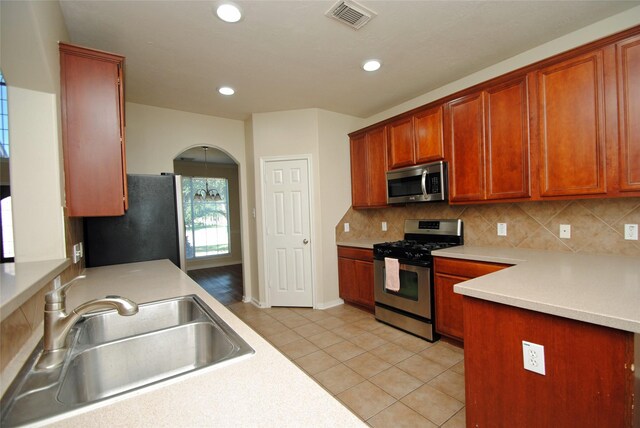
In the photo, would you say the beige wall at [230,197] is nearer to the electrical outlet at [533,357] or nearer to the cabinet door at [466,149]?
the cabinet door at [466,149]

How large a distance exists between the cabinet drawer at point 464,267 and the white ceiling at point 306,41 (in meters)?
1.83

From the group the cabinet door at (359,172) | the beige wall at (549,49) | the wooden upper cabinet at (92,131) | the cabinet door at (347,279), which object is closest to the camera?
the wooden upper cabinet at (92,131)

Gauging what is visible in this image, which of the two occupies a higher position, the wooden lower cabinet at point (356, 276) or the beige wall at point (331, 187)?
the beige wall at point (331, 187)

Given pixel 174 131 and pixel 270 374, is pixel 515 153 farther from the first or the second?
pixel 174 131

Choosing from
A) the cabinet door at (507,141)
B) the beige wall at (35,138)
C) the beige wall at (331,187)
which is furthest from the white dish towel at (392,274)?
the beige wall at (35,138)

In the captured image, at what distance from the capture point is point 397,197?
3.34 meters

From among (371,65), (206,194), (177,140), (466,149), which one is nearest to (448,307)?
(466,149)

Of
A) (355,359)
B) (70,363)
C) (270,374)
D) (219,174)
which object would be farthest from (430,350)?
(219,174)

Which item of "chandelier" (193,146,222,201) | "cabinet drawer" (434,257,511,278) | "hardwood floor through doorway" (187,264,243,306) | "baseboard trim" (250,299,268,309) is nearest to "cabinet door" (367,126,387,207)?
"cabinet drawer" (434,257,511,278)

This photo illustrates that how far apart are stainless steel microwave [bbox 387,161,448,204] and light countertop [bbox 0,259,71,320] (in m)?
2.88

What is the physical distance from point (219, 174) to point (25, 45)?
6.04 metres

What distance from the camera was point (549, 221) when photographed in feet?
7.97

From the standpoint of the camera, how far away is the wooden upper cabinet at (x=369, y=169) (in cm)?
357

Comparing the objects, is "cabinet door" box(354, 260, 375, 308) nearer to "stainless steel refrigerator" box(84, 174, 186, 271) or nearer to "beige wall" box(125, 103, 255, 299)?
"beige wall" box(125, 103, 255, 299)
